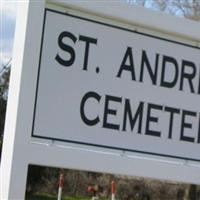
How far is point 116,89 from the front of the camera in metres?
3.38

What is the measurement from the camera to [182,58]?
361 centimetres

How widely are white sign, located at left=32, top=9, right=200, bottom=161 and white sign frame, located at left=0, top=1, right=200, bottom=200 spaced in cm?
5

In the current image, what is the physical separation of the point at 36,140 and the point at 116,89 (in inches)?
20.8

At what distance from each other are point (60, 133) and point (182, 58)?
2.87ft

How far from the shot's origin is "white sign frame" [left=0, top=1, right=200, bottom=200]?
10.1 ft

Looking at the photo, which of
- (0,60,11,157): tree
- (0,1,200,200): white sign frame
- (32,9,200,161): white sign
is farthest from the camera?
(0,60,11,157): tree

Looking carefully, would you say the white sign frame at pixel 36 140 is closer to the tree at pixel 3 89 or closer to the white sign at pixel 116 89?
the white sign at pixel 116 89

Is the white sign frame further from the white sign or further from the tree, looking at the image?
the tree

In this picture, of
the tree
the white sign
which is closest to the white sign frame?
the white sign

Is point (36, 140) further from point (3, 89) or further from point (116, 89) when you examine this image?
point (3, 89)

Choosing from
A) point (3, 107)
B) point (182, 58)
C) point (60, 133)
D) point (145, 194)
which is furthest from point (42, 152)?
point (145, 194)

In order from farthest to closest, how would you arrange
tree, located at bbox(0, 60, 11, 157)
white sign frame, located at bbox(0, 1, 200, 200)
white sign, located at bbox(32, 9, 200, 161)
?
tree, located at bbox(0, 60, 11, 157), white sign, located at bbox(32, 9, 200, 161), white sign frame, located at bbox(0, 1, 200, 200)

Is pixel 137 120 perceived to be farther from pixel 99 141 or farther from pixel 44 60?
pixel 44 60

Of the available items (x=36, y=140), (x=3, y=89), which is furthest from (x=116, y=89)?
(x=3, y=89)
